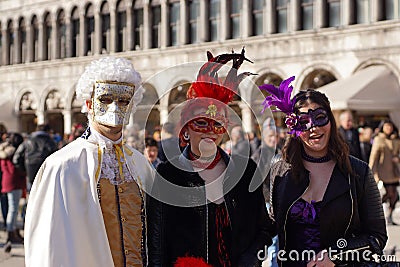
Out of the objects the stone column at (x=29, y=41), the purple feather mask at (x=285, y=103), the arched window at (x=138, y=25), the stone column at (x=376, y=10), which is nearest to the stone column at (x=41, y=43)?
the stone column at (x=29, y=41)

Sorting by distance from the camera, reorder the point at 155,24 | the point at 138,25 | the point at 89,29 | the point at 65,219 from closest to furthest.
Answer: the point at 65,219 → the point at 155,24 → the point at 138,25 → the point at 89,29

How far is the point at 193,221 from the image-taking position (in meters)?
3.33

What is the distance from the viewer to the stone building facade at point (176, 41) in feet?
60.4

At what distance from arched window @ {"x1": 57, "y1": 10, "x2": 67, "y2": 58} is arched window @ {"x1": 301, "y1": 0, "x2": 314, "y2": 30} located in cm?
1169

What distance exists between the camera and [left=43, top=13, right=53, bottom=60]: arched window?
1083 inches

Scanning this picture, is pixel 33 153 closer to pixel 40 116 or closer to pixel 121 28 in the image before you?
pixel 121 28

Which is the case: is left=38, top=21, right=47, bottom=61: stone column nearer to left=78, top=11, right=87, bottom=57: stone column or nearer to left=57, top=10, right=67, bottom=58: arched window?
left=57, top=10, right=67, bottom=58: arched window

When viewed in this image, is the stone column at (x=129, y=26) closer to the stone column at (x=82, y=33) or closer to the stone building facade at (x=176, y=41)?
the stone building facade at (x=176, y=41)

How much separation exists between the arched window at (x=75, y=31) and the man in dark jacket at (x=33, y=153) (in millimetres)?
17639

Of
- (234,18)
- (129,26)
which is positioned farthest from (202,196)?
(129,26)

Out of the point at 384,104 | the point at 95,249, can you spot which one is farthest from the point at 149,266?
the point at 384,104

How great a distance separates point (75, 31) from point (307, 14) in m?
11.4

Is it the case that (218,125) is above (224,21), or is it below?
below

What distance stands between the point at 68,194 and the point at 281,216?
1172 mm
